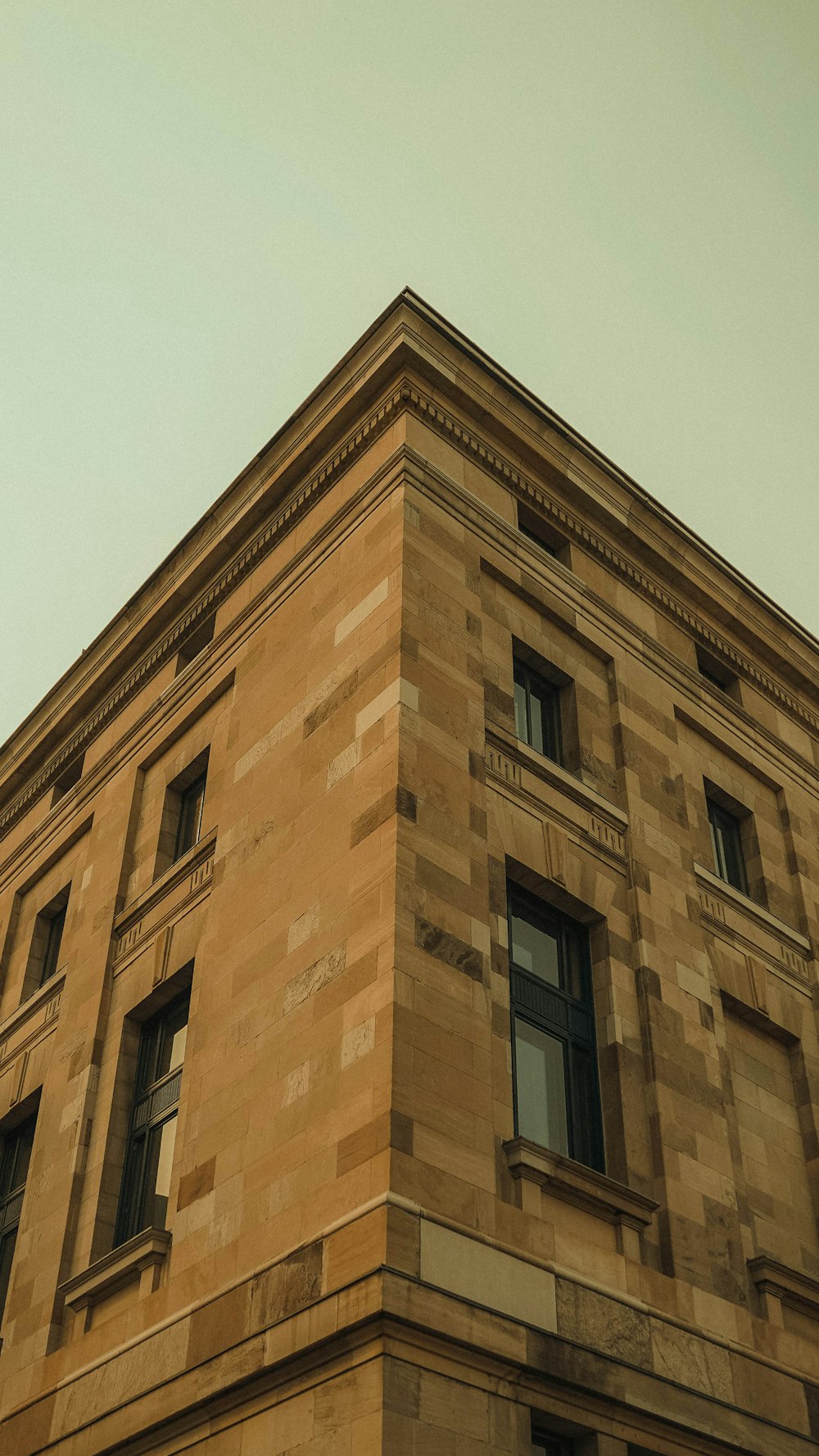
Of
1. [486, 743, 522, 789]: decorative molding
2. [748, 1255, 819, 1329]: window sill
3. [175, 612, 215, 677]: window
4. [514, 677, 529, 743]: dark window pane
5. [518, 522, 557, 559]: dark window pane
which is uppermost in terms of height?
[175, 612, 215, 677]: window

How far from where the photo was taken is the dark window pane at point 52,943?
27.2 m

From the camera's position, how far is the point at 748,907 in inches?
903

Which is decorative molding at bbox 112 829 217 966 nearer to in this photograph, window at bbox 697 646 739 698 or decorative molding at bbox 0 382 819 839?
decorative molding at bbox 0 382 819 839

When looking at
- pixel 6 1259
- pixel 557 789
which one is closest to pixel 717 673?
pixel 557 789

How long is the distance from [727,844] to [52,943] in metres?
12.4

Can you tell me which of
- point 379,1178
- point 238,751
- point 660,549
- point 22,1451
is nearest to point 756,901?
point 660,549

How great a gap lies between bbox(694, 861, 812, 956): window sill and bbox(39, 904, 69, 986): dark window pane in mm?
11628

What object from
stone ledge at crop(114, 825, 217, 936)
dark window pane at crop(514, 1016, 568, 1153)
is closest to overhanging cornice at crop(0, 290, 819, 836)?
stone ledge at crop(114, 825, 217, 936)

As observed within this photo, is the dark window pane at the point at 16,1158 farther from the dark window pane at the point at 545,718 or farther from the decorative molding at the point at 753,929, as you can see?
the decorative molding at the point at 753,929

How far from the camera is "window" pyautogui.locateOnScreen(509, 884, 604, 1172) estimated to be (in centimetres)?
1800

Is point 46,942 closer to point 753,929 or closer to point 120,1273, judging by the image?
point 120,1273

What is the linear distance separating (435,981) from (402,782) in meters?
2.51

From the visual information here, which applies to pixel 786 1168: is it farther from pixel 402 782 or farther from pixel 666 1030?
pixel 402 782

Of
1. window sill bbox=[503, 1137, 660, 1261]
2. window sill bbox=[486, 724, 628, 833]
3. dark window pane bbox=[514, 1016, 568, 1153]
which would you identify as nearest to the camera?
window sill bbox=[503, 1137, 660, 1261]
